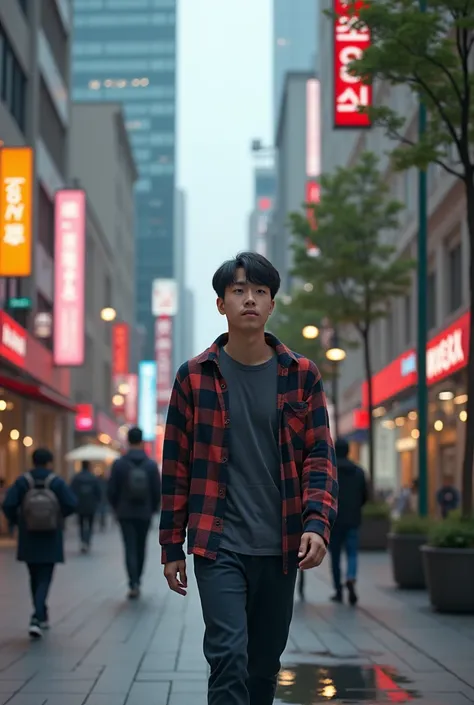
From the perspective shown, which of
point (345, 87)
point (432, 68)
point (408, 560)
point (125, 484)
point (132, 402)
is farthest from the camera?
point (132, 402)

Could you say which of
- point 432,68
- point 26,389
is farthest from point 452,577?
point 26,389

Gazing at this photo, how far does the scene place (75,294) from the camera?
4269cm

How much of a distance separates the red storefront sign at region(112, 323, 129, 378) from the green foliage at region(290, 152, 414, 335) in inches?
1927

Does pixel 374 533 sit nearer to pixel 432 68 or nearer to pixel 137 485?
pixel 137 485

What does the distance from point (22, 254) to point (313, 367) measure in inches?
968

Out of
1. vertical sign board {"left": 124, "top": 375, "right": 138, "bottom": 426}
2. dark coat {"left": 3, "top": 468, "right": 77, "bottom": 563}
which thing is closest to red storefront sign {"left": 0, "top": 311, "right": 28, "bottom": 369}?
dark coat {"left": 3, "top": 468, "right": 77, "bottom": 563}

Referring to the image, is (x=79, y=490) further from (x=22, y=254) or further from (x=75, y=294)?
(x=75, y=294)

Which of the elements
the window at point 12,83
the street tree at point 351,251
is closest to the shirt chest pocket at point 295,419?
the street tree at point 351,251

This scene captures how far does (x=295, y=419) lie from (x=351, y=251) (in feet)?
85.8

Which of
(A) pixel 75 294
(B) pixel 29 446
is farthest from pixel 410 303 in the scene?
(B) pixel 29 446

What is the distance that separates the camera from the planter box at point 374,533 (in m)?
29.4

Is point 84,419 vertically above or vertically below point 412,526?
above

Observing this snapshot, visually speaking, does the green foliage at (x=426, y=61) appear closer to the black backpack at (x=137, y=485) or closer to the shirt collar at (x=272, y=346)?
the black backpack at (x=137, y=485)

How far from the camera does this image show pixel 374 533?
1162 inches
